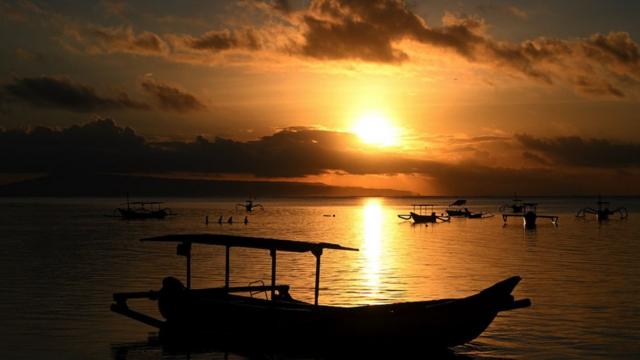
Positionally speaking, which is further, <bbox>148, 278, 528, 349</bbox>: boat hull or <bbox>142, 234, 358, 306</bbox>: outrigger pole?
<bbox>142, 234, 358, 306</bbox>: outrigger pole

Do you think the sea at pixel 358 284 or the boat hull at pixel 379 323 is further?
the sea at pixel 358 284

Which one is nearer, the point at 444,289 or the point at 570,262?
the point at 444,289

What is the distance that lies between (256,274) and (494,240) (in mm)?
41710

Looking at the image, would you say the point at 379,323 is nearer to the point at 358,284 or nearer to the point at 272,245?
the point at 272,245

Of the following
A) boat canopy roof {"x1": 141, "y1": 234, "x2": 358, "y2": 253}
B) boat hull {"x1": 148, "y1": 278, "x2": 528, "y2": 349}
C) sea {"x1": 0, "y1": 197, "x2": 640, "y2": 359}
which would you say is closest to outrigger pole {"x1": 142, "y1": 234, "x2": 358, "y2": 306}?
boat canopy roof {"x1": 141, "y1": 234, "x2": 358, "y2": 253}

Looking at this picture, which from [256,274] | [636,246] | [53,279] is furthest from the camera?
[636,246]

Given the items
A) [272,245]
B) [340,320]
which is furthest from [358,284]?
[340,320]

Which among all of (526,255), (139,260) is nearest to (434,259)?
(526,255)

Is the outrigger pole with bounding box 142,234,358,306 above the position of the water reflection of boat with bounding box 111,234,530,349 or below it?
above

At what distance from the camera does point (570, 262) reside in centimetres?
5203

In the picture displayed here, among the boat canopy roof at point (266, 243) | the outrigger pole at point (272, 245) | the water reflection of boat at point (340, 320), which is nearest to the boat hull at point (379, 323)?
the water reflection of boat at point (340, 320)

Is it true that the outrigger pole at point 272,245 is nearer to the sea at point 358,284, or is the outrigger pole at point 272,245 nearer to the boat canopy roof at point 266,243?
the boat canopy roof at point 266,243

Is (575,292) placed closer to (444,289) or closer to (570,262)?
(444,289)

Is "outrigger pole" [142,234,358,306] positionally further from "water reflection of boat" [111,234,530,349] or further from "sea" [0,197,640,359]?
"sea" [0,197,640,359]
